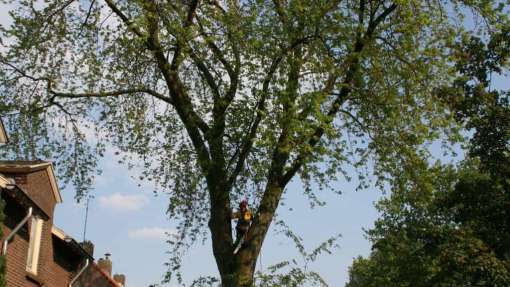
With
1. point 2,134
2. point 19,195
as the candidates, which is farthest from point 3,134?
point 19,195

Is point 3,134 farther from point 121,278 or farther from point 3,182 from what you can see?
point 121,278

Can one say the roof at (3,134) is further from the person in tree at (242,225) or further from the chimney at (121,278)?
the chimney at (121,278)

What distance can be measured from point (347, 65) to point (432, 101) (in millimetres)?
2463

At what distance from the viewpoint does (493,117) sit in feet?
57.6

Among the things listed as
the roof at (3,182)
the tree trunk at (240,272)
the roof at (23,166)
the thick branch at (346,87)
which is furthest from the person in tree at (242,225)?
the roof at (23,166)

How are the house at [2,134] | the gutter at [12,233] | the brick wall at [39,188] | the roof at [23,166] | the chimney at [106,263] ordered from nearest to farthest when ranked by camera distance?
the gutter at [12,233]
the house at [2,134]
the roof at [23,166]
the brick wall at [39,188]
the chimney at [106,263]

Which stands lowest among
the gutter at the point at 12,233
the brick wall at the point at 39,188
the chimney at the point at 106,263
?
the gutter at the point at 12,233

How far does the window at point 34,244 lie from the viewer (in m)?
19.0

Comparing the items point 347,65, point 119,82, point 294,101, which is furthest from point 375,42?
point 119,82

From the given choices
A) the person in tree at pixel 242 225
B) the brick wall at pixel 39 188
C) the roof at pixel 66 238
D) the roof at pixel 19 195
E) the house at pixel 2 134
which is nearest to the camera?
the person in tree at pixel 242 225

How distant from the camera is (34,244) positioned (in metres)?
19.2

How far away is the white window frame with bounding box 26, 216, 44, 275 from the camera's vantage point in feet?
62.4

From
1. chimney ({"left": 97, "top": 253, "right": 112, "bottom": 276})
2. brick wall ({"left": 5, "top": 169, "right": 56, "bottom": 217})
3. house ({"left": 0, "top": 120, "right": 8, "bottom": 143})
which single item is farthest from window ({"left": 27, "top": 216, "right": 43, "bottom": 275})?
chimney ({"left": 97, "top": 253, "right": 112, "bottom": 276})

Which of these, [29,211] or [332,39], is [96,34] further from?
[332,39]
